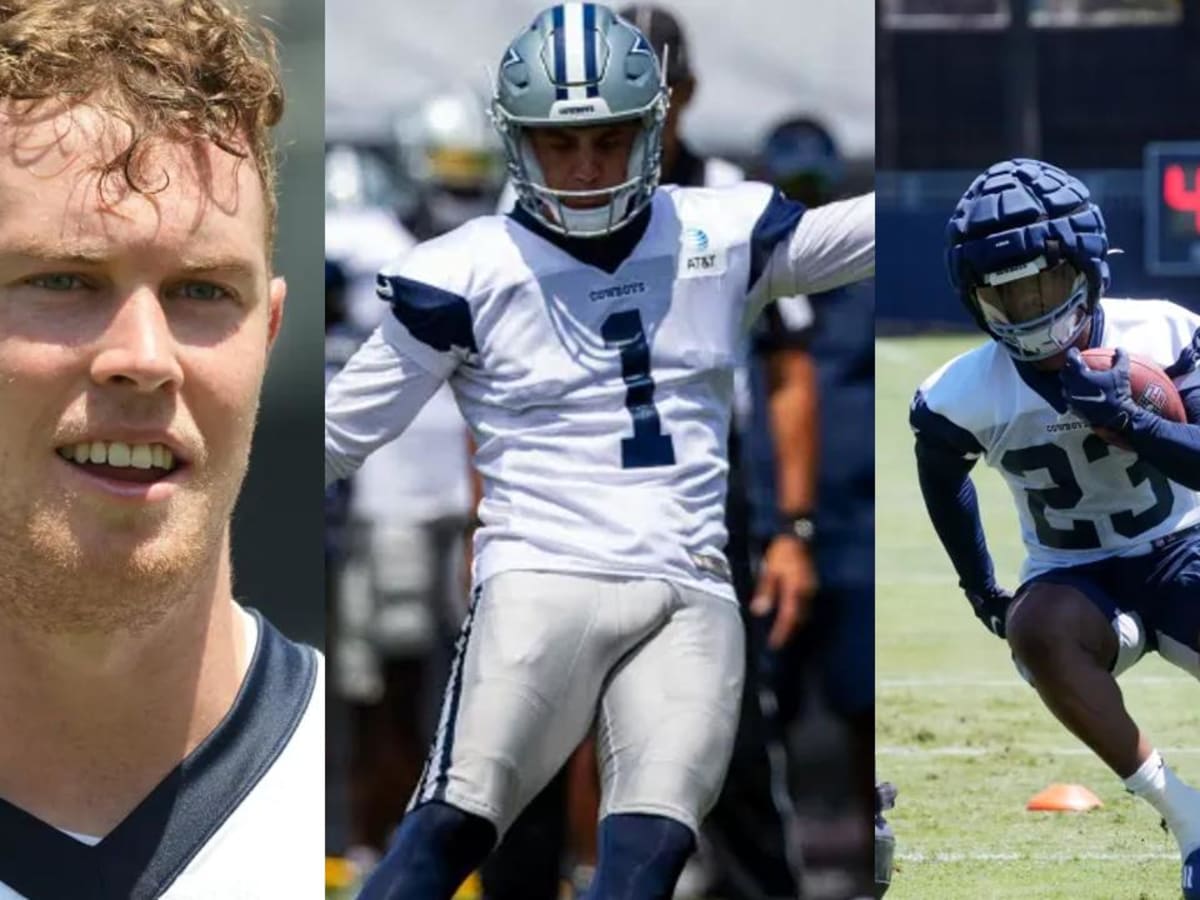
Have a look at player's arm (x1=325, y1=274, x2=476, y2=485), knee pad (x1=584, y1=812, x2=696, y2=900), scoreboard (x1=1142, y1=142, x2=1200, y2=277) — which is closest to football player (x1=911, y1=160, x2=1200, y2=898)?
scoreboard (x1=1142, y1=142, x2=1200, y2=277)

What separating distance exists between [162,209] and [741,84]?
1062mm

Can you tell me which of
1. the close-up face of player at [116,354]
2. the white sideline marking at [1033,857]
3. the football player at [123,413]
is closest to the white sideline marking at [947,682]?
the white sideline marking at [1033,857]

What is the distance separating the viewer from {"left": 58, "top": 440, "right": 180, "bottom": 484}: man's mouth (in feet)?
7.13

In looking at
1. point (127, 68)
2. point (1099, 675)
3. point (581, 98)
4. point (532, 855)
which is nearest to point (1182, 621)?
point (1099, 675)

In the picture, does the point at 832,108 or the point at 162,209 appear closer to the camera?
the point at 162,209

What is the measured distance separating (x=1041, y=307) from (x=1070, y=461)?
0.23 metres

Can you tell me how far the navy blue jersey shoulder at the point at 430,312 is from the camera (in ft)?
9.59

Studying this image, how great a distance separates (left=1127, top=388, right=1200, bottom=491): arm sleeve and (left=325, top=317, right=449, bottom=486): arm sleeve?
958mm

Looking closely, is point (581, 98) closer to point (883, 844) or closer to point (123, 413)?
point (123, 413)

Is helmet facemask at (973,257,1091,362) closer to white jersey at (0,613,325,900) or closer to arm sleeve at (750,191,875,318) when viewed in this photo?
arm sleeve at (750,191,875,318)

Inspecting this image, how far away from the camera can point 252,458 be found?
2961mm

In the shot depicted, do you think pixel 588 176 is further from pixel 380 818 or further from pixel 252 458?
pixel 380 818

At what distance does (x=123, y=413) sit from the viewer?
218 cm

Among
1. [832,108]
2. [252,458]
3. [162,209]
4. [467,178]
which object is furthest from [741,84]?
[162,209]
